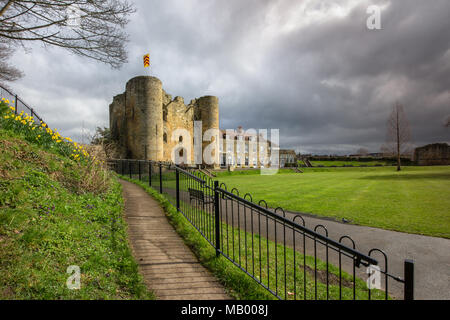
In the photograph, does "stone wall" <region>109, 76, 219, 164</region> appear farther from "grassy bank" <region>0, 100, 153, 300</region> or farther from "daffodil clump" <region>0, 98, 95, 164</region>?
"grassy bank" <region>0, 100, 153, 300</region>

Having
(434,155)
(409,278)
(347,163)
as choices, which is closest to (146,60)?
(409,278)

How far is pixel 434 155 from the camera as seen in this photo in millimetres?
43094

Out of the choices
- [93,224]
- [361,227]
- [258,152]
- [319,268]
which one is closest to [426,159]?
[258,152]

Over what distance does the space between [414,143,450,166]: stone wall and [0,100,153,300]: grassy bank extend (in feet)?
190

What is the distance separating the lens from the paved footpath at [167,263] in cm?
299

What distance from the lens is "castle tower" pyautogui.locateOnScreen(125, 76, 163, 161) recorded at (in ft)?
85.6

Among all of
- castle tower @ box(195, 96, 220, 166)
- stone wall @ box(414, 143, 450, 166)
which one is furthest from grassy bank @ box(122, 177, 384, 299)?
stone wall @ box(414, 143, 450, 166)

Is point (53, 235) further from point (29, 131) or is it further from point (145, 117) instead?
point (145, 117)

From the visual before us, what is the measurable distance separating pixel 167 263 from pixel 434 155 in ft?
191

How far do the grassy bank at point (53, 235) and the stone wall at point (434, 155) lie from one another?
57.9 meters

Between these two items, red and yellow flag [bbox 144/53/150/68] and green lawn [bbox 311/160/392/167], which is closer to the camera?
Answer: red and yellow flag [bbox 144/53/150/68]

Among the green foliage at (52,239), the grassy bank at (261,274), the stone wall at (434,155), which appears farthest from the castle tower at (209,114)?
the stone wall at (434,155)

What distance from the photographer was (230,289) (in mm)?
3107
